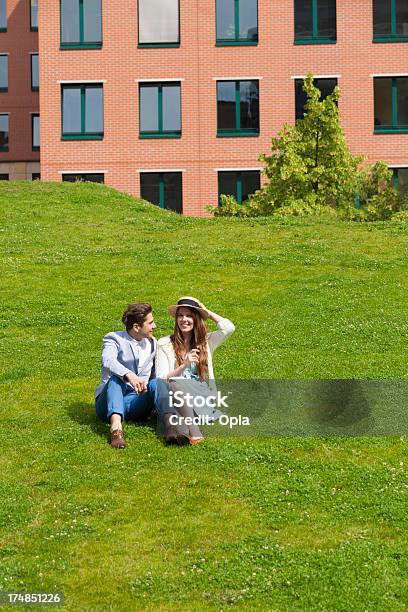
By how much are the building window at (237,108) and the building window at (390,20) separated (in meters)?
5.55

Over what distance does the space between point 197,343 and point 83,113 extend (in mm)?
29998

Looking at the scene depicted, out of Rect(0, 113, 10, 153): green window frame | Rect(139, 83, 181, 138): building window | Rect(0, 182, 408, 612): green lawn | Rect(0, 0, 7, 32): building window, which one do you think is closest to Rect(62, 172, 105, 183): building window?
Rect(139, 83, 181, 138): building window

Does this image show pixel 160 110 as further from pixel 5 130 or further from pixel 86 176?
pixel 5 130

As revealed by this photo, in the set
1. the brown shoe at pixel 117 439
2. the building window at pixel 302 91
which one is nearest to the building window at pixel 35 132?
the building window at pixel 302 91

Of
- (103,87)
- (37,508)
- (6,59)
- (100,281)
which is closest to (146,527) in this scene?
(37,508)

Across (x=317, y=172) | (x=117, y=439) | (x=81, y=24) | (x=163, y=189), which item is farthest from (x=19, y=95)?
(x=117, y=439)

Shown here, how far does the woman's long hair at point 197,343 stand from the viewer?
923 centimetres

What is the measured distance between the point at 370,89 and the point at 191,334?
98.9 feet

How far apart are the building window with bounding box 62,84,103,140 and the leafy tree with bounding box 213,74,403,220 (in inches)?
417

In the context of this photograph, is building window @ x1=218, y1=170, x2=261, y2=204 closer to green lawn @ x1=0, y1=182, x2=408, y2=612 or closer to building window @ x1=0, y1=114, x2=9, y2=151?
green lawn @ x1=0, y1=182, x2=408, y2=612

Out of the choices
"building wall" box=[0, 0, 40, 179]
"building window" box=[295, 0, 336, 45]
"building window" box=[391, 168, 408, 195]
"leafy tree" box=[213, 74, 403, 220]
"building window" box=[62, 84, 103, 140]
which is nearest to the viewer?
"leafy tree" box=[213, 74, 403, 220]

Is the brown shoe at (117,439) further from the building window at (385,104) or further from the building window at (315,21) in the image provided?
the building window at (315,21)

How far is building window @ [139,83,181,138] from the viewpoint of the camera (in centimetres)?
3747

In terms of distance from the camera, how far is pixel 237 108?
37.6 metres
